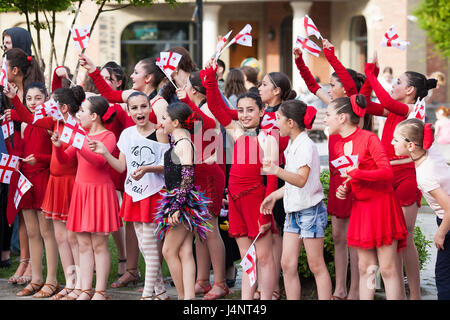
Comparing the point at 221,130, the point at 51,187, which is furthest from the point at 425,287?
the point at 51,187

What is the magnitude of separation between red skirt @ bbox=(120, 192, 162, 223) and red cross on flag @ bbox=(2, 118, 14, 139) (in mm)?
1251

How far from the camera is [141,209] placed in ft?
19.3

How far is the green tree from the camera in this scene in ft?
66.7

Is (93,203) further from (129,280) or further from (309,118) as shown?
(309,118)

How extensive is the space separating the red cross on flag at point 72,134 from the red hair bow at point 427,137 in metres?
2.46

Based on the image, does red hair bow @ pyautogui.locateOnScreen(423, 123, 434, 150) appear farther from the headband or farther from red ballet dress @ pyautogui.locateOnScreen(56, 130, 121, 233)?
red ballet dress @ pyautogui.locateOnScreen(56, 130, 121, 233)

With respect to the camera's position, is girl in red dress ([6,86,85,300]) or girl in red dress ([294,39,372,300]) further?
girl in red dress ([6,86,85,300])

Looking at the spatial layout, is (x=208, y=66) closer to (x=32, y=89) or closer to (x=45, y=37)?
(x=32, y=89)

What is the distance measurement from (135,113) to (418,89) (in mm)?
2175

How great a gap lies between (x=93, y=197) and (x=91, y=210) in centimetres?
10

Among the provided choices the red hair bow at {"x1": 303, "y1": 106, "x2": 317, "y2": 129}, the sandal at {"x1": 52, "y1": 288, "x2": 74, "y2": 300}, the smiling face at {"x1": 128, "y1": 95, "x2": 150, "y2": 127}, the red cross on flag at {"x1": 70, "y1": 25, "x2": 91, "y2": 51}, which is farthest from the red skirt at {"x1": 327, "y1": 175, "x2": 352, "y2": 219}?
the red cross on flag at {"x1": 70, "y1": 25, "x2": 91, "y2": 51}

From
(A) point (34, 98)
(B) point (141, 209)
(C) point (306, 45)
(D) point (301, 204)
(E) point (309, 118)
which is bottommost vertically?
(B) point (141, 209)

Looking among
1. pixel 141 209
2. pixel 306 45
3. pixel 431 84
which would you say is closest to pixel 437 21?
pixel 306 45

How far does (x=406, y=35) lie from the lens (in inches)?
1001
